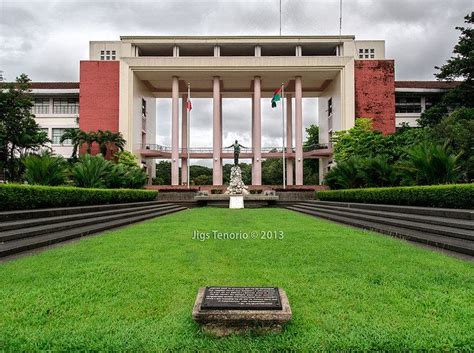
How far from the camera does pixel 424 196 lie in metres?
9.70

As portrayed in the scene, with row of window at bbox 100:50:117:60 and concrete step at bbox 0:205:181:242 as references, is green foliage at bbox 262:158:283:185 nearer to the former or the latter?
row of window at bbox 100:50:117:60

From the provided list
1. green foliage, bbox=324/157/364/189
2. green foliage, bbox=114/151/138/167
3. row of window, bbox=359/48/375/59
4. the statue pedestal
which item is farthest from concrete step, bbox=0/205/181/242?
row of window, bbox=359/48/375/59

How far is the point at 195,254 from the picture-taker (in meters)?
5.32

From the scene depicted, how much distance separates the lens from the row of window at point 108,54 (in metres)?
34.1

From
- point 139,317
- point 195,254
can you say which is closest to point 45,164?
point 195,254

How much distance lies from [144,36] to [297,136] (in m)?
17.9

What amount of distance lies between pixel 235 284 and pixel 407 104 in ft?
134

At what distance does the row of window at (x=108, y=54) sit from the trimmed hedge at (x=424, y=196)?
28.8 m

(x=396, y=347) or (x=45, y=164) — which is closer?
(x=396, y=347)

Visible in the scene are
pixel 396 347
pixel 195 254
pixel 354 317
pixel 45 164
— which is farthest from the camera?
pixel 45 164

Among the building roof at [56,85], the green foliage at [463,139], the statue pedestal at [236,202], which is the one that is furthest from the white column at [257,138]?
the building roof at [56,85]

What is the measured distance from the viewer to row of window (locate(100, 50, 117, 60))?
34.1 meters

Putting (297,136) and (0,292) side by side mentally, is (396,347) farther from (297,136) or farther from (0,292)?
(297,136)

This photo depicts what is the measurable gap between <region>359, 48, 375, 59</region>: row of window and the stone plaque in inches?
1408
